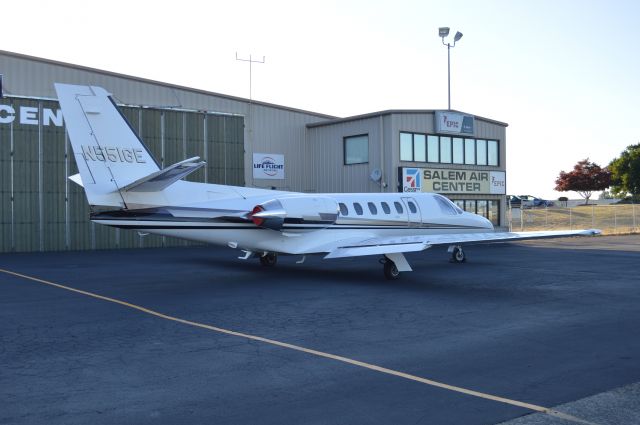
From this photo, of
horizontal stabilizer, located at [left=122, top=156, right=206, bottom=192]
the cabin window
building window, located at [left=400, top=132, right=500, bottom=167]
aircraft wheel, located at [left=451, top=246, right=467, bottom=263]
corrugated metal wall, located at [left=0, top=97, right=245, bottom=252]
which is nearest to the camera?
horizontal stabilizer, located at [left=122, top=156, right=206, bottom=192]

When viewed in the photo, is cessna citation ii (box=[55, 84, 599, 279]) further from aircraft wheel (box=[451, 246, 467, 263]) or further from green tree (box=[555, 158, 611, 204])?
green tree (box=[555, 158, 611, 204])

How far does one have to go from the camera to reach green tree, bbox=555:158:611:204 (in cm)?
10712

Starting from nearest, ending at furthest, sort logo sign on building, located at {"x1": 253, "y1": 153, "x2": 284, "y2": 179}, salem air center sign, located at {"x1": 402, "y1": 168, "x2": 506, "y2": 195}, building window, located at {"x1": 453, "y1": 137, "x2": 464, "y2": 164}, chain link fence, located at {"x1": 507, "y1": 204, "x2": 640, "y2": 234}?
1. salem air center sign, located at {"x1": 402, "y1": 168, "x2": 506, "y2": 195}
2. logo sign on building, located at {"x1": 253, "y1": 153, "x2": 284, "y2": 179}
3. building window, located at {"x1": 453, "y1": 137, "x2": 464, "y2": 164}
4. chain link fence, located at {"x1": 507, "y1": 204, "x2": 640, "y2": 234}

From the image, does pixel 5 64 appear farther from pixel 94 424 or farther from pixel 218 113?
pixel 94 424

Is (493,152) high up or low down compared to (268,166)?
up

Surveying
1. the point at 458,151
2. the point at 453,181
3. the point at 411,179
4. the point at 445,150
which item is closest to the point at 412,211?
the point at 411,179

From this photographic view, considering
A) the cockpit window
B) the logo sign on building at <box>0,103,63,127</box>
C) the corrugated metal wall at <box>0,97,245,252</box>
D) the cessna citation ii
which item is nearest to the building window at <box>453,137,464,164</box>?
the cockpit window

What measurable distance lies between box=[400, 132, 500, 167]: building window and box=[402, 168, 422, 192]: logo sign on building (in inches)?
27.2

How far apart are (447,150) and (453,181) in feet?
6.13

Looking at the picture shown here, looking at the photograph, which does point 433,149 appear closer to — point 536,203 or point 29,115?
point 29,115

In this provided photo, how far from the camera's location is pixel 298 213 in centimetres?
1881

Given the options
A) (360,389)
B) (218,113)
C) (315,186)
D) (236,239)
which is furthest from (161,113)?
(360,389)

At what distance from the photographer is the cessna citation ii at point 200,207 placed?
17.1m

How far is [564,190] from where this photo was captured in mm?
110438
